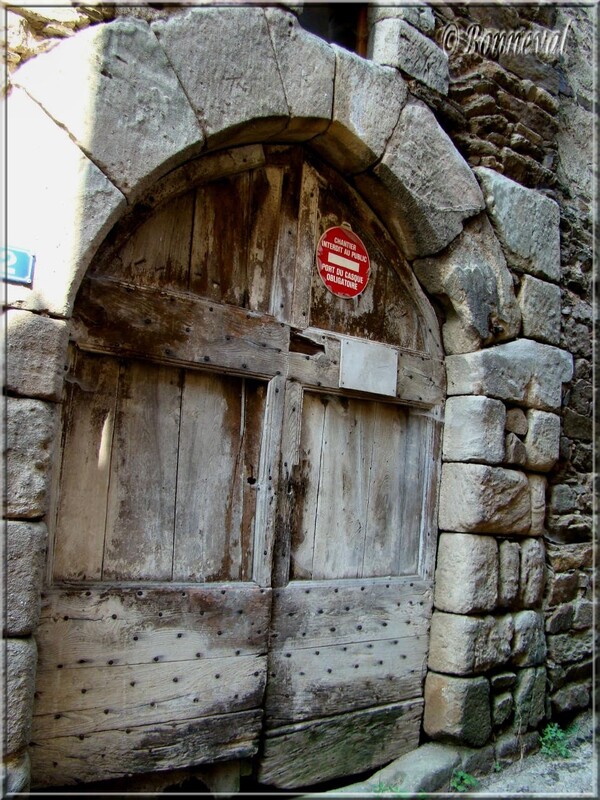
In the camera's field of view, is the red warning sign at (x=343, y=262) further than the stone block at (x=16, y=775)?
Answer: Yes

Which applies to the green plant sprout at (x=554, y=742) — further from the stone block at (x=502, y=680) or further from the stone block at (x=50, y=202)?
the stone block at (x=50, y=202)

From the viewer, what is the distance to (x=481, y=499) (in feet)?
9.67

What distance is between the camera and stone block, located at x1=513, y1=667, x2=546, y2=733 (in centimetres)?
307

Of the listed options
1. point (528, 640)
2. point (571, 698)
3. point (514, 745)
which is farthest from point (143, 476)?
point (571, 698)

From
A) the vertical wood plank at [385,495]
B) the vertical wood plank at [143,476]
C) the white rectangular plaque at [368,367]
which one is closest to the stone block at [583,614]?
the vertical wood plank at [385,495]

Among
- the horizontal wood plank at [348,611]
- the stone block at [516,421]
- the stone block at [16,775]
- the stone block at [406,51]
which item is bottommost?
the stone block at [16,775]

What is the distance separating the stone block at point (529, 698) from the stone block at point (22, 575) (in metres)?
2.27

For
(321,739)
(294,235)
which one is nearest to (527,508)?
(321,739)

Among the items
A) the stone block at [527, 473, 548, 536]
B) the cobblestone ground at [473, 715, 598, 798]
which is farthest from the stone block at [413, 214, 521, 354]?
the cobblestone ground at [473, 715, 598, 798]

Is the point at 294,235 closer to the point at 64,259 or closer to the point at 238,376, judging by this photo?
the point at 238,376

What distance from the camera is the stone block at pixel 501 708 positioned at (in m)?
2.96

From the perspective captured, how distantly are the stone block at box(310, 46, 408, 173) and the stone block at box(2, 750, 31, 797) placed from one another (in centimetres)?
237

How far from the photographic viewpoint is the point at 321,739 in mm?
2656

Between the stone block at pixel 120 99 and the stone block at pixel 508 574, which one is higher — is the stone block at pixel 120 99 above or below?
above
